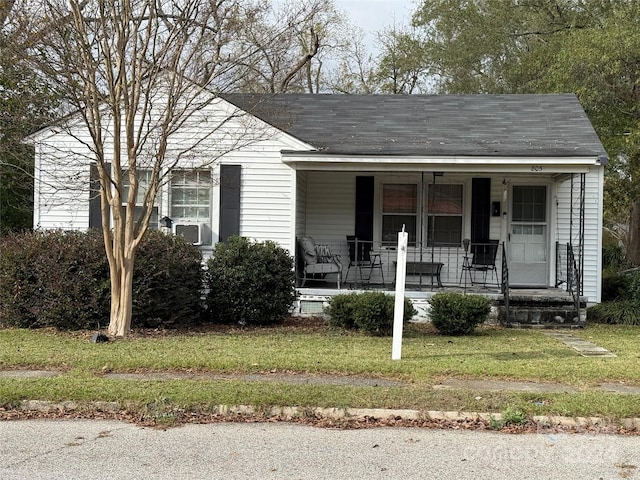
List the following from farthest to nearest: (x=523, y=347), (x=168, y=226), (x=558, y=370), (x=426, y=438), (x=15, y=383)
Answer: (x=168, y=226)
(x=523, y=347)
(x=558, y=370)
(x=15, y=383)
(x=426, y=438)

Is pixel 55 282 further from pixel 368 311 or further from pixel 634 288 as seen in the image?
pixel 634 288

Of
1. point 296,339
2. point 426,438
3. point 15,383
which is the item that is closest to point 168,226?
point 296,339

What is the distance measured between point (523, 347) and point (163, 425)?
18.7 ft

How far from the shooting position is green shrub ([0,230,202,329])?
10992mm

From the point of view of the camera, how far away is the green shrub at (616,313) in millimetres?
13219

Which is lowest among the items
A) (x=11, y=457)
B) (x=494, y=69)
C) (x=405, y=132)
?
(x=11, y=457)

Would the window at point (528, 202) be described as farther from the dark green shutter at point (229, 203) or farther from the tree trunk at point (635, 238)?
the tree trunk at point (635, 238)

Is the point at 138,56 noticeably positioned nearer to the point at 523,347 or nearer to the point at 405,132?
→ the point at 405,132

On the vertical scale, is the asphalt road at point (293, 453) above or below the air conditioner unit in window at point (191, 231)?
below

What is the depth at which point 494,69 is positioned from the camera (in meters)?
29.6

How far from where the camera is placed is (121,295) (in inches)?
417

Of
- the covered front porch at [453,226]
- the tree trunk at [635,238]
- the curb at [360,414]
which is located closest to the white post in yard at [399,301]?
the curb at [360,414]

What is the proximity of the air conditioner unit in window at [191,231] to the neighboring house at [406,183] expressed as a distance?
3 cm

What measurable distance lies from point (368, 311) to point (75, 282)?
469 cm
